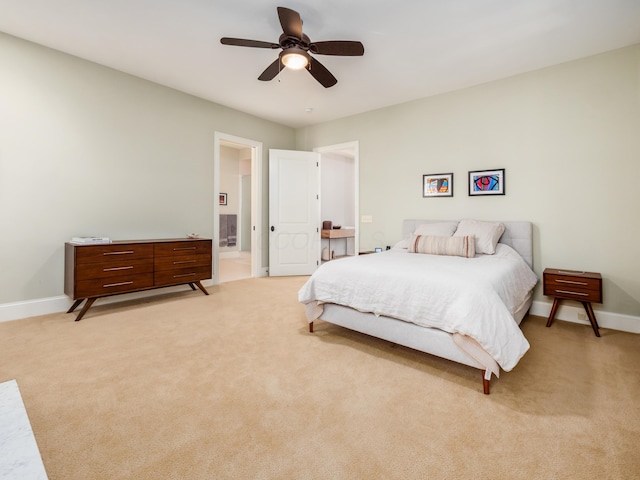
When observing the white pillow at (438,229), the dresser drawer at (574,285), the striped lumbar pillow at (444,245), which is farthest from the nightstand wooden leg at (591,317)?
the white pillow at (438,229)

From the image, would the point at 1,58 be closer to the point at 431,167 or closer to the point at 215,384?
the point at 215,384

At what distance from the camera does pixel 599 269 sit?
3.08 metres

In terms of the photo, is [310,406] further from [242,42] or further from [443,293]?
[242,42]

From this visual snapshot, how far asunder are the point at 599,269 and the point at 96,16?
5.29m

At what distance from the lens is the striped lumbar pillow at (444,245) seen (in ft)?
10.3

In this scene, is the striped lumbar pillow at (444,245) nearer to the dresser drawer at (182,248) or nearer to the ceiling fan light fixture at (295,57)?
the ceiling fan light fixture at (295,57)

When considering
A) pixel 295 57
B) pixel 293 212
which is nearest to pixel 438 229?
pixel 295 57

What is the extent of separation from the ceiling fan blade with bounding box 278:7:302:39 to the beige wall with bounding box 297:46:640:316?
255cm

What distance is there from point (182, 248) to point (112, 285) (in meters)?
0.84

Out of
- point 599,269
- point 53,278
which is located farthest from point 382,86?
point 53,278

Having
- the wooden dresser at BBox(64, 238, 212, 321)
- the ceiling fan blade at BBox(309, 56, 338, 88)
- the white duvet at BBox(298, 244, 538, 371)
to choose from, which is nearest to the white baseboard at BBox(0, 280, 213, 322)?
the wooden dresser at BBox(64, 238, 212, 321)

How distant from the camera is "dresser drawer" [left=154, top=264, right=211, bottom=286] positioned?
3590 mm

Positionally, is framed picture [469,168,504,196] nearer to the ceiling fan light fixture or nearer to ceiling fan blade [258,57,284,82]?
the ceiling fan light fixture

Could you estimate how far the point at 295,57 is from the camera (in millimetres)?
2490
